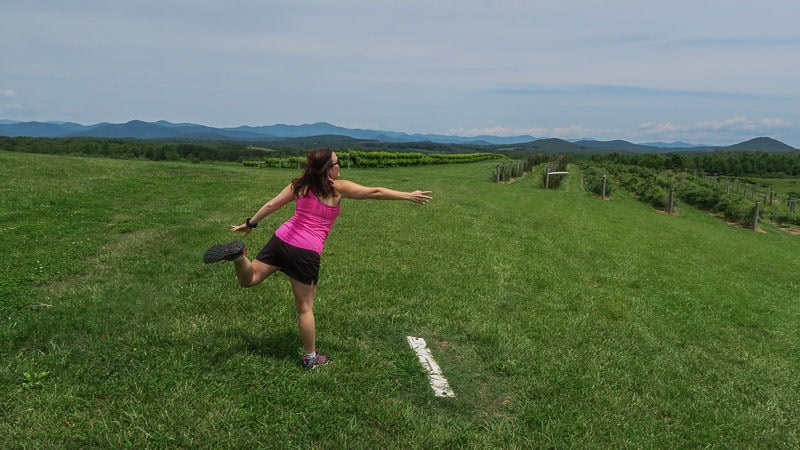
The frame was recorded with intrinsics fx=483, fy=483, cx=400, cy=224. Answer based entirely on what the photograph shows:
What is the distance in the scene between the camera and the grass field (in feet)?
13.9

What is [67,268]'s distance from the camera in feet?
25.6

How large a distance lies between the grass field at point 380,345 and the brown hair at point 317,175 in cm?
187

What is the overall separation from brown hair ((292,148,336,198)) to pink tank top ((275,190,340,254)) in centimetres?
8

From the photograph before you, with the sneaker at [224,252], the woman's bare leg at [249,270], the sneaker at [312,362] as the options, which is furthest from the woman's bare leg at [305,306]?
the sneaker at [224,252]

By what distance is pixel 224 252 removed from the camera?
4.43 meters

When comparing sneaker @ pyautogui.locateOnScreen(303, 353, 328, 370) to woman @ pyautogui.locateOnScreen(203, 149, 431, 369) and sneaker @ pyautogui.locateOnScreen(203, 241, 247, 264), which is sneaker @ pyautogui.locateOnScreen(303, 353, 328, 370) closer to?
woman @ pyautogui.locateOnScreen(203, 149, 431, 369)

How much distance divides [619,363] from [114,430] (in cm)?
541

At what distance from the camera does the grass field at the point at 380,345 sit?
166 inches

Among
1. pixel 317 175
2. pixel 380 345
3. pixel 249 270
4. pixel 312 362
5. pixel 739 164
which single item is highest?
pixel 317 175

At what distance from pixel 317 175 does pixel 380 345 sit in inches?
90.0

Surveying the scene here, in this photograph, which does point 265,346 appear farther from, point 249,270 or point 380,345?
point 380,345

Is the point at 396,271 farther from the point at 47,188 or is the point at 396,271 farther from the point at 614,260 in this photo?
the point at 47,188

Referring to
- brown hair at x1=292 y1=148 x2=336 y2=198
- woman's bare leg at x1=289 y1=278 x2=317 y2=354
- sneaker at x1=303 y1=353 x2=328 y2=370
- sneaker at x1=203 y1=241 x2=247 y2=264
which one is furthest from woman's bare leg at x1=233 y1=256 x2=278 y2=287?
sneaker at x1=303 y1=353 x2=328 y2=370

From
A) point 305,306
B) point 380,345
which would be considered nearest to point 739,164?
point 380,345
